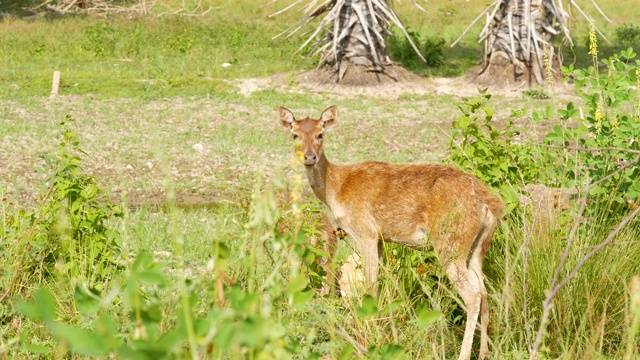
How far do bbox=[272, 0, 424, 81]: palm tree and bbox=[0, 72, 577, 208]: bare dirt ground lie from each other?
46cm

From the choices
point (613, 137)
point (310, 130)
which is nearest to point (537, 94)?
point (310, 130)

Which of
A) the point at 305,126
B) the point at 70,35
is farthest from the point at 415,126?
the point at 70,35

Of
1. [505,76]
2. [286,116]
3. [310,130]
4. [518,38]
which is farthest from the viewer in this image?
[505,76]

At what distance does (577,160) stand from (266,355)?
3.87m

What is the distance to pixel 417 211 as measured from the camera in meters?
6.41

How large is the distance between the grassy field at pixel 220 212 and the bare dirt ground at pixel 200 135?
0.15ft

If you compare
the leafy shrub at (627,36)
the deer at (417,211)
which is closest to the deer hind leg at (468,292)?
the deer at (417,211)

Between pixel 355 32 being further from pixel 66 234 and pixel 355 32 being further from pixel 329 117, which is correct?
pixel 66 234

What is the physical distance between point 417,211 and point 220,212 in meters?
2.50

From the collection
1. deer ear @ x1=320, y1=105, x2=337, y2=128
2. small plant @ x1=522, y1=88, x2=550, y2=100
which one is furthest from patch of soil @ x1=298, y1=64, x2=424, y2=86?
deer ear @ x1=320, y1=105, x2=337, y2=128

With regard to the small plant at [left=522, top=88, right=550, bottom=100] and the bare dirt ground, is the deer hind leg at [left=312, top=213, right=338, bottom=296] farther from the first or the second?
the small plant at [left=522, top=88, right=550, bottom=100]

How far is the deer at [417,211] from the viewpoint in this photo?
5965 millimetres

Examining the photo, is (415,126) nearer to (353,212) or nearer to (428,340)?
(353,212)

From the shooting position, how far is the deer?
596 cm
